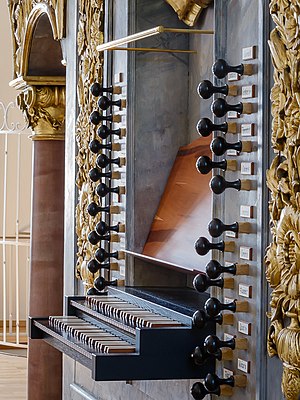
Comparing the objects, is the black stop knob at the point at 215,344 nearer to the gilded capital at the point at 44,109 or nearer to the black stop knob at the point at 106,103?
the black stop knob at the point at 106,103

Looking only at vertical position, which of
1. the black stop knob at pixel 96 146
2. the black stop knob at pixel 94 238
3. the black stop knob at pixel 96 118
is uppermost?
the black stop knob at pixel 96 118

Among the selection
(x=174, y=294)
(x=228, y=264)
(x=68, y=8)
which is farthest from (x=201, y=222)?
(x=68, y=8)

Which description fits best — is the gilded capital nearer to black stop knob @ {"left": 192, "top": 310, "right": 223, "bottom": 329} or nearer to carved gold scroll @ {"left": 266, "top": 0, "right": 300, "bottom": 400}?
black stop knob @ {"left": 192, "top": 310, "right": 223, "bottom": 329}

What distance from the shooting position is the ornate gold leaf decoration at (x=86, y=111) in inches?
236

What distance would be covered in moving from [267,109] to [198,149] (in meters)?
1.43

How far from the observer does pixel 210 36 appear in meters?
5.12

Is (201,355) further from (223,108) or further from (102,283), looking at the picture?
(102,283)

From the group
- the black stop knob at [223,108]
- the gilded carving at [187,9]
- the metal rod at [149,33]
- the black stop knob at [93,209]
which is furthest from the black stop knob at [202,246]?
the black stop knob at [93,209]

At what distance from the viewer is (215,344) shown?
12.8ft

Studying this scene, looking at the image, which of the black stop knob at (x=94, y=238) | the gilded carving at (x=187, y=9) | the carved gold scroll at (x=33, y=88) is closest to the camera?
the gilded carving at (x=187, y=9)

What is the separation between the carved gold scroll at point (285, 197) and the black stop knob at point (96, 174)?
1.99 m

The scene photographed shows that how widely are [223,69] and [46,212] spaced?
4.50m

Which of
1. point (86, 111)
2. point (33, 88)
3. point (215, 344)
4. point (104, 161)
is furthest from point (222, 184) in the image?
point (33, 88)

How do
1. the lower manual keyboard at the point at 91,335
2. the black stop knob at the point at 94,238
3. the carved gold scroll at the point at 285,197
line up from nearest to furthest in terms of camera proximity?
the carved gold scroll at the point at 285,197, the lower manual keyboard at the point at 91,335, the black stop knob at the point at 94,238
